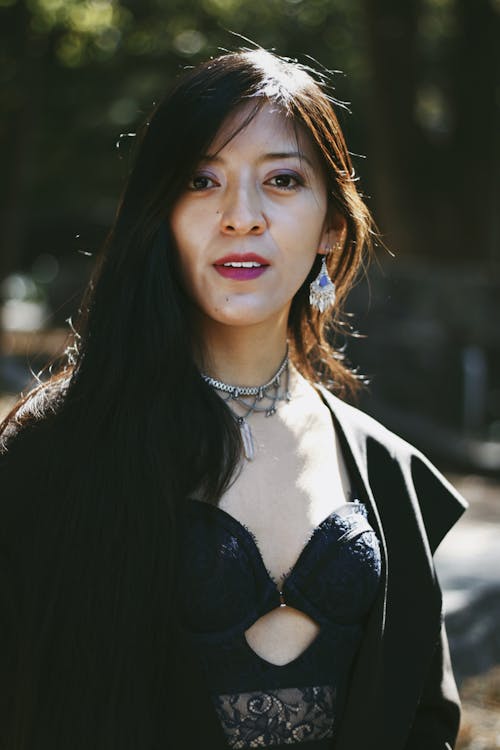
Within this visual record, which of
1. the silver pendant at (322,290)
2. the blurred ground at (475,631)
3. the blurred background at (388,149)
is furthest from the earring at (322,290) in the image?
the blurred background at (388,149)

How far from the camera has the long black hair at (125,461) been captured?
1981mm

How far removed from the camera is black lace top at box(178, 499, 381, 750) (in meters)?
2.06

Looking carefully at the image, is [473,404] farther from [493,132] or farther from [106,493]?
[106,493]

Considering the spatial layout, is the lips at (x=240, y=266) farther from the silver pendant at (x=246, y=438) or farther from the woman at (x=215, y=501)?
the silver pendant at (x=246, y=438)

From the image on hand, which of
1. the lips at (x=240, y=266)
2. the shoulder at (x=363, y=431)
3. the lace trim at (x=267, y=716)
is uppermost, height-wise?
the lips at (x=240, y=266)

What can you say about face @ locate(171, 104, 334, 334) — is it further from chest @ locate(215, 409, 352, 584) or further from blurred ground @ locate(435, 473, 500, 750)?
blurred ground @ locate(435, 473, 500, 750)

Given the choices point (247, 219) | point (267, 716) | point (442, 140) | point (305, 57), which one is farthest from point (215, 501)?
point (442, 140)

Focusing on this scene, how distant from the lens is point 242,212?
217 cm

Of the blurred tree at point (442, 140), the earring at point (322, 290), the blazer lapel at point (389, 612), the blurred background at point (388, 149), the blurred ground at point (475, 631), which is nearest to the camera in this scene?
the blazer lapel at point (389, 612)

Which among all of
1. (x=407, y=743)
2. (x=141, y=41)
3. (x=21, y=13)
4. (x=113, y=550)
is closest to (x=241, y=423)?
(x=113, y=550)

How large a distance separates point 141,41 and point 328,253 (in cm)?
1191

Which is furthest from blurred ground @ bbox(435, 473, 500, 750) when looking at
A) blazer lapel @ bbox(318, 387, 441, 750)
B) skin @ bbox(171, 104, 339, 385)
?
skin @ bbox(171, 104, 339, 385)

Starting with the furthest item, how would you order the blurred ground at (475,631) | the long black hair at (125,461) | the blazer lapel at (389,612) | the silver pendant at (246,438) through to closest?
the blurred ground at (475,631) → the silver pendant at (246,438) → the blazer lapel at (389,612) → the long black hair at (125,461)

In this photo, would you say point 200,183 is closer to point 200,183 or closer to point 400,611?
→ point 200,183
